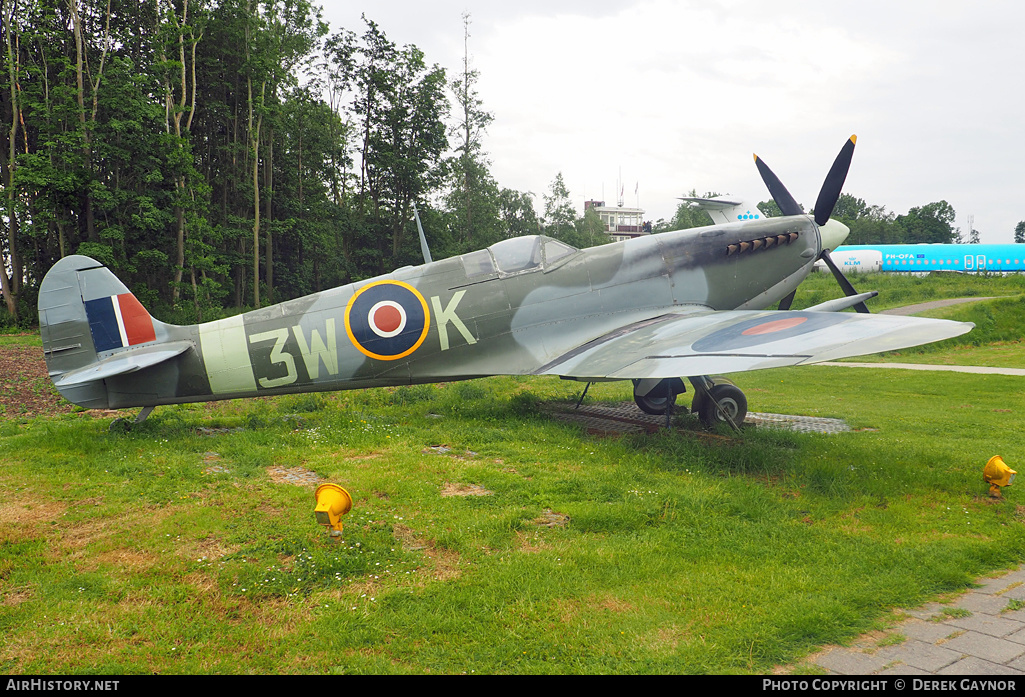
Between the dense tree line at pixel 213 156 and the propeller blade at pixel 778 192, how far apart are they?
831 inches

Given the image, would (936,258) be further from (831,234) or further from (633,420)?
(633,420)

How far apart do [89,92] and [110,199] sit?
491 cm

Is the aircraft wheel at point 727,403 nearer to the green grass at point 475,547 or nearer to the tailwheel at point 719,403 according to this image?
the tailwheel at point 719,403

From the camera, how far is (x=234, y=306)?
106ft

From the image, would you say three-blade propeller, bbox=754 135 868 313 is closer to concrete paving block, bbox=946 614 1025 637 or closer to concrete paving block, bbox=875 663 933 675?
concrete paving block, bbox=946 614 1025 637

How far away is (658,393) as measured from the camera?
8938 millimetres

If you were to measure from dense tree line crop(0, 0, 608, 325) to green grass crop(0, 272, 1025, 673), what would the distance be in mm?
18889

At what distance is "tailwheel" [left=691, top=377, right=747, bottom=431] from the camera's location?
28.1 ft

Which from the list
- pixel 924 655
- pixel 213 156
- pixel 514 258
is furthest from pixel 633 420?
pixel 213 156

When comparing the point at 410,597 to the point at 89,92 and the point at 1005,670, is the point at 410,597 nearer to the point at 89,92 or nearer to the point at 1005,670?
the point at 1005,670

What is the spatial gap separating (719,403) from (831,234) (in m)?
3.68

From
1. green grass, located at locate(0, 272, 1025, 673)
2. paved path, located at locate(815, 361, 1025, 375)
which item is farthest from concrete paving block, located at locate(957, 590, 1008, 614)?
paved path, located at locate(815, 361, 1025, 375)

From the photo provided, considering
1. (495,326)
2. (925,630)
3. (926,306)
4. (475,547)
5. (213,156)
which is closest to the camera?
(925,630)
